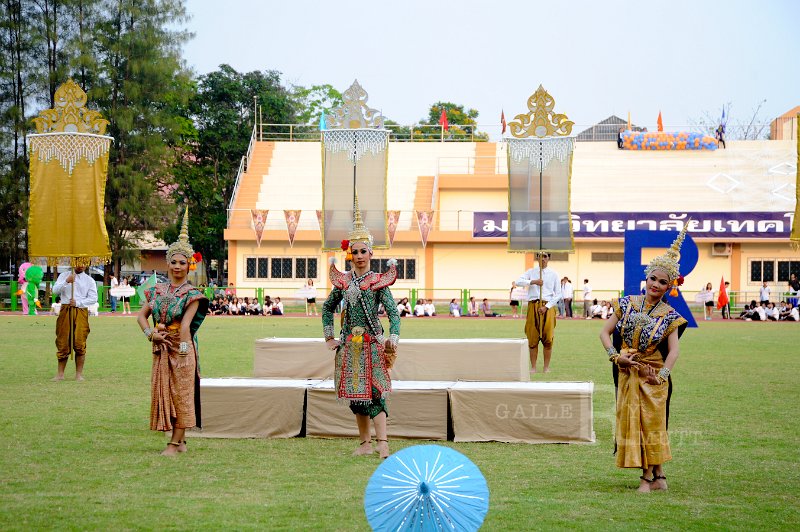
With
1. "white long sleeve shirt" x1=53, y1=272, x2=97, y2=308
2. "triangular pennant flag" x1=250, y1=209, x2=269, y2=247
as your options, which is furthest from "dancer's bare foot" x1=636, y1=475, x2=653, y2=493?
"triangular pennant flag" x1=250, y1=209, x2=269, y2=247

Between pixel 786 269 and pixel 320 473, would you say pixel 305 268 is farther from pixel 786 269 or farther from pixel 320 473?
pixel 320 473

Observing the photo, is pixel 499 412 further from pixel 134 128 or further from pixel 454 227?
pixel 134 128

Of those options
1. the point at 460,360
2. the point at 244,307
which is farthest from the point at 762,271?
the point at 460,360

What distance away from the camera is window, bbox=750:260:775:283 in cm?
4203

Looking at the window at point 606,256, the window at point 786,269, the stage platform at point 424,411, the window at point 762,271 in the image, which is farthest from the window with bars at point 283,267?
the stage platform at point 424,411

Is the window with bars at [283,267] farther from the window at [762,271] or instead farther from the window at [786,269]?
the window at [786,269]

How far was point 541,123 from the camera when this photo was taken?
16.7 meters

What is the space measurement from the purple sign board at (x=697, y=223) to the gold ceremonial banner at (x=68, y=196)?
2785cm

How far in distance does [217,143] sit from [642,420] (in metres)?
47.8

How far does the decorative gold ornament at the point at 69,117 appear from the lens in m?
14.3

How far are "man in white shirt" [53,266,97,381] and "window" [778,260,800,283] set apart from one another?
110 feet

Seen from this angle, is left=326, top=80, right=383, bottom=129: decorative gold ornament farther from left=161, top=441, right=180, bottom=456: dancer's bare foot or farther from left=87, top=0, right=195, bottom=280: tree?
left=87, top=0, right=195, bottom=280: tree

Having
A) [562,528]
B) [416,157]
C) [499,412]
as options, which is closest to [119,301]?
[416,157]

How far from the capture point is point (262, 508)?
6.63 metres
